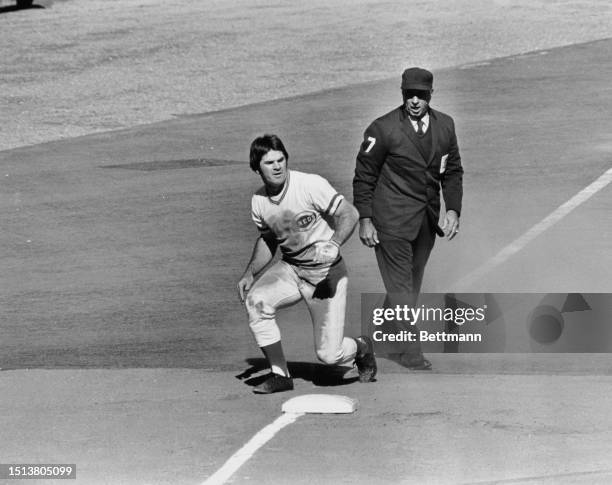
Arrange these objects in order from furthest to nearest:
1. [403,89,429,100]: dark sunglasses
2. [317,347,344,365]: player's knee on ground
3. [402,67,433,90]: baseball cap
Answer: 1. [403,89,429,100]: dark sunglasses
2. [402,67,433,90]: baseball cap
3. [317,347,344,365]: player's knee on ground

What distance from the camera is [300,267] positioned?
11.2 meters

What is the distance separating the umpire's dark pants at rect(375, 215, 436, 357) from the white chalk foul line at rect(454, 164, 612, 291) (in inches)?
105

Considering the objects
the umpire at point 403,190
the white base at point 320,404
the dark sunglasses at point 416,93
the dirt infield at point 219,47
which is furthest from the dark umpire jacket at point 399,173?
the dirt infield at point 219,47

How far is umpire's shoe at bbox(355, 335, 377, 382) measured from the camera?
11.4m

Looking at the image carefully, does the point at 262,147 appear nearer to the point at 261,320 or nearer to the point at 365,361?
the point at 261,320

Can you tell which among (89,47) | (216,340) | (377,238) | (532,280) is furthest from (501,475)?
(89,47)

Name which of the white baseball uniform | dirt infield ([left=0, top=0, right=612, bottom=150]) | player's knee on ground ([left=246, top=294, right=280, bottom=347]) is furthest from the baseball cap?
dirt infield ([left=0, top=0, right=612, bottom=150])

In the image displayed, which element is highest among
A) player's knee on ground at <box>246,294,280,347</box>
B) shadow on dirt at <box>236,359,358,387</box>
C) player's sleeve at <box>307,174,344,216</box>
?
player's sleeve at <box>307,174,344,216</box>

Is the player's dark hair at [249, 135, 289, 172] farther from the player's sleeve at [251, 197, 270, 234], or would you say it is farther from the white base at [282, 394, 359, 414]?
the white base at [282, 394, 359, 414]

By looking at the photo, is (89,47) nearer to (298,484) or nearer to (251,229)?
(251,229)

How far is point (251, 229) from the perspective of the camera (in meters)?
17.8

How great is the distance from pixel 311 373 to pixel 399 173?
5.22 ft

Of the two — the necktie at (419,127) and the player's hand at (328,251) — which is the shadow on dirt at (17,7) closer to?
the necktie at (419,127)

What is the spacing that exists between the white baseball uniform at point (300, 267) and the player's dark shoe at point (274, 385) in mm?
255
